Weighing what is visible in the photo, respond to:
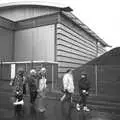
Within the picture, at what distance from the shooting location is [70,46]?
19438mm

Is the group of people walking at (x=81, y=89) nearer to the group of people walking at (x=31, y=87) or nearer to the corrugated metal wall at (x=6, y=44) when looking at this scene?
the group of people walking at (x=31, y=87)

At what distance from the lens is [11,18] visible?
843 inches

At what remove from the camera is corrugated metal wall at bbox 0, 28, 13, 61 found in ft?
63.1

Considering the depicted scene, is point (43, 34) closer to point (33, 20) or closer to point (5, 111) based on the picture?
point (33, 20)

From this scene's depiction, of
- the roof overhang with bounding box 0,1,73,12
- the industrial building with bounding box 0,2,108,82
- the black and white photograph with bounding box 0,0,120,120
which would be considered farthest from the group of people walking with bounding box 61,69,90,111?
the roof overhang with bounding box 0,1,73,12

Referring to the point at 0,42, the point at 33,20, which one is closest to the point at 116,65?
the point at 33,20

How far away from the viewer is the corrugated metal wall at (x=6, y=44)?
19219 mm

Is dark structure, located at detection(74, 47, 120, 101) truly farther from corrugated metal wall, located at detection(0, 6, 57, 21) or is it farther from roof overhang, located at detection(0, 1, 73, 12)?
corrugated metal wall, located at detection(0, 6, 57, 21)

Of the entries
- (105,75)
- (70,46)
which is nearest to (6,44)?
(70,46)

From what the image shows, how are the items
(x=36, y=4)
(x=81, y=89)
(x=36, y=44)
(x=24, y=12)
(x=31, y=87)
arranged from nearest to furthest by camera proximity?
(x=81, y=89) < (x=31, y=87) < (x=36, y=44) < (x=36, y=4) < (x=24, y=12)

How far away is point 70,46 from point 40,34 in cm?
327

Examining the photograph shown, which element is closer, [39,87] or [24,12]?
[39,87]

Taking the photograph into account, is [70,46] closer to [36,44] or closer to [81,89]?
[36,44]

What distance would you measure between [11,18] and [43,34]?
542cm
